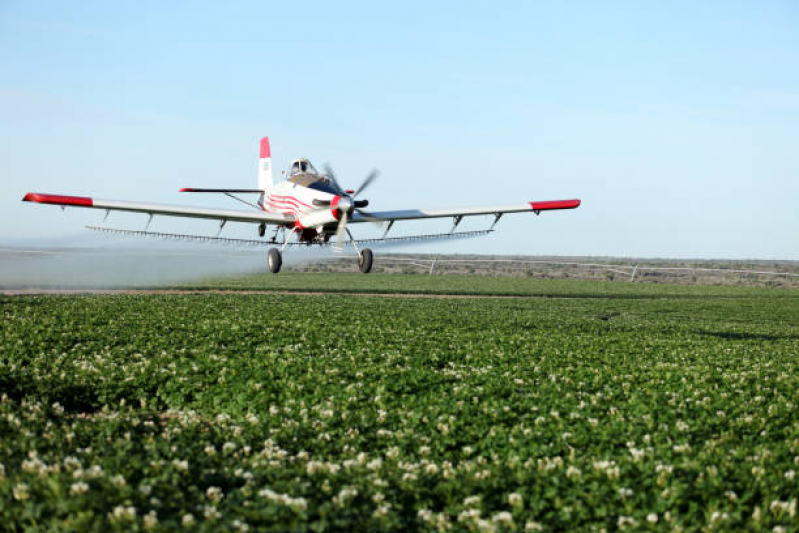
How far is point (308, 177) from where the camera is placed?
120 feet

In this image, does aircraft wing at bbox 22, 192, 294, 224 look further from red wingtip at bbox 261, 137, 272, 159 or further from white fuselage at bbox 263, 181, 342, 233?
red wingtip at bbox 261, 137, 272, 159

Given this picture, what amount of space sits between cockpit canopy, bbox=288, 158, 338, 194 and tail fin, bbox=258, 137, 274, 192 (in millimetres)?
11190

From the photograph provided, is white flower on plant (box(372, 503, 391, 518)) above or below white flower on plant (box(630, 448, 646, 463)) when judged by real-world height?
below

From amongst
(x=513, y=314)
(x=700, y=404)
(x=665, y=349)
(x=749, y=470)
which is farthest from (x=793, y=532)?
(x=513, y=314)

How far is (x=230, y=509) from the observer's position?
7602mm

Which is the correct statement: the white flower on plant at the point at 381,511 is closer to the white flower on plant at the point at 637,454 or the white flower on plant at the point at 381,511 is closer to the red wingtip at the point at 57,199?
the white flower on plant at the point at 637,454

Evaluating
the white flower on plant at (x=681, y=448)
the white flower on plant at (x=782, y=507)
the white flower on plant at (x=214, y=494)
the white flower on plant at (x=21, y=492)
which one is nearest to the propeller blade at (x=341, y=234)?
the white flower on plant at (x=681, y=448)

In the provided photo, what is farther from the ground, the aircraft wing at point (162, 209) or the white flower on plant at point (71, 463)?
the aircraft wing at point (162, 209)

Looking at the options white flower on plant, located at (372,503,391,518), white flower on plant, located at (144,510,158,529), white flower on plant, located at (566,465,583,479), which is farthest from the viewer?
white flower on plant, located at (566,465,583,479)

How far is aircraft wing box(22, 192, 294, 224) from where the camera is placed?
3303 cm

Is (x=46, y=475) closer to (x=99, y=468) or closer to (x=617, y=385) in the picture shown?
(x=99, y=468)

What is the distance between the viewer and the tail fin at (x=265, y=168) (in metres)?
49.3

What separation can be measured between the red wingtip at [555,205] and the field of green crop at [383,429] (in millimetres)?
18919

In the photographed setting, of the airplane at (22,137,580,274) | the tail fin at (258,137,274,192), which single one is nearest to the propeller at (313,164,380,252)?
the airplane at (22,137,580,274)
